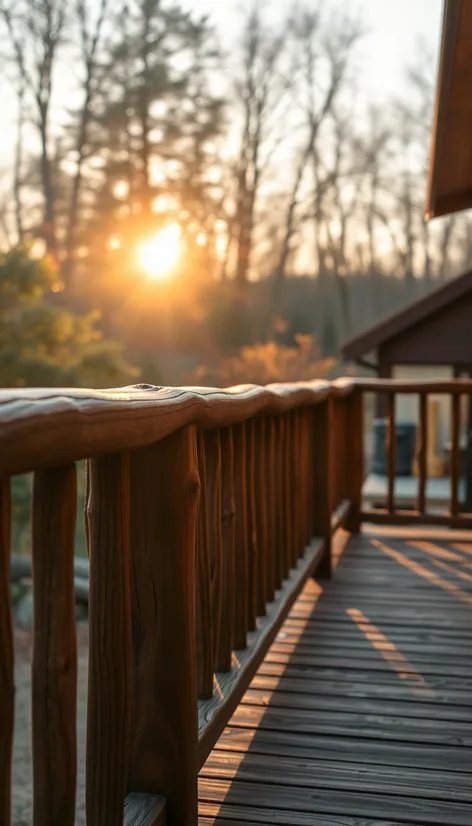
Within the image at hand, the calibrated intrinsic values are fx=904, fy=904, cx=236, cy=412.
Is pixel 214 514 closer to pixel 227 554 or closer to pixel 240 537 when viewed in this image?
pixel 227 554

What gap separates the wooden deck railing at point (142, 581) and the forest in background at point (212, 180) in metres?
18.1

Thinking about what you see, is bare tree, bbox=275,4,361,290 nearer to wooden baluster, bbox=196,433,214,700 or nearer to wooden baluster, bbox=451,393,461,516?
wooden baluster, bbox=451,393,461,516

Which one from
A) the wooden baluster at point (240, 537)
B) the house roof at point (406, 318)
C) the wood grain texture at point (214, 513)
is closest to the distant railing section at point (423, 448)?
the wooden baluster at point (240, 537)

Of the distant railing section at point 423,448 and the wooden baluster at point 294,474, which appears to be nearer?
the wooden baluster at point 294,474

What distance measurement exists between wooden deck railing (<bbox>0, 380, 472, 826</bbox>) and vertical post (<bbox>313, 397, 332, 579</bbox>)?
4.51 feet

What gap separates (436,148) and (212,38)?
20079mm

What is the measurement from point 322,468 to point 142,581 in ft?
9.52

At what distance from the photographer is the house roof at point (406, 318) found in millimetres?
13297

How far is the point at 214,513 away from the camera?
2400 mm

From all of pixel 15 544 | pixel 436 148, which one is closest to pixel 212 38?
pixel 15 544

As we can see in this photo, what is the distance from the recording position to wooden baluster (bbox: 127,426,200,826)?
6.11 ft

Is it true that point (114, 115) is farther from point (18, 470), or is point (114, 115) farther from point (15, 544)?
point (18, 470)

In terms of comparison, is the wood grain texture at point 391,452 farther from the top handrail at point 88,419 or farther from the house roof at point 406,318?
the house roof at point 406,318

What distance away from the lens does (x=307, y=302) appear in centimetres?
2986
